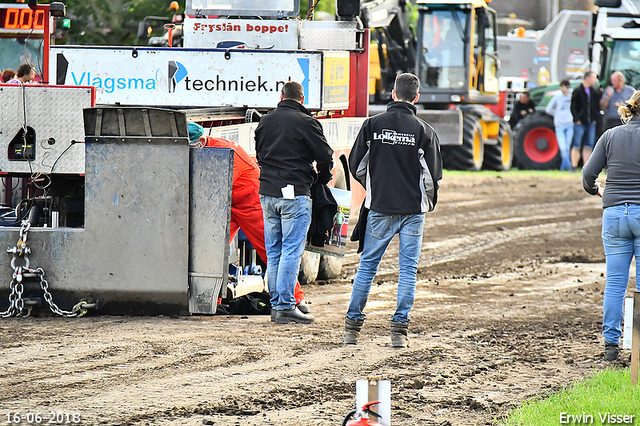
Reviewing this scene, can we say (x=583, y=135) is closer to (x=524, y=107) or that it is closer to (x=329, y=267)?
(x=524, y=107)

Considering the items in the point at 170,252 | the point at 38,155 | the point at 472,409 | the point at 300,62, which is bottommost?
the point at 472,409

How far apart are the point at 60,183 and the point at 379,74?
18175 millimetres

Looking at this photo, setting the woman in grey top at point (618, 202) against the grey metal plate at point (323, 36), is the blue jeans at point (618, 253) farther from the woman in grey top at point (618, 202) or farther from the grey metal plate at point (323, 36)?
the grey metal plate at point (323, 36)

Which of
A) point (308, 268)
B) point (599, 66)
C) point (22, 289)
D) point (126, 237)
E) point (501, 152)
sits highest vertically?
point (599, 66)

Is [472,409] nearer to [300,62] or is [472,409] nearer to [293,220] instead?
[293,220]

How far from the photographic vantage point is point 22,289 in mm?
8367

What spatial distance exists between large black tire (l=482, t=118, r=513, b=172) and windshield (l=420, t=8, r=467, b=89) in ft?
7.19

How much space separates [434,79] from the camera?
81.0ft

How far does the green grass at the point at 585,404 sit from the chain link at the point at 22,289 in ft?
13.1

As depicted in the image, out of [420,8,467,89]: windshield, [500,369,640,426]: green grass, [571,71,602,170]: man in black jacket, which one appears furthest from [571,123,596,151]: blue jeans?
[500,369,640,426]: green grass

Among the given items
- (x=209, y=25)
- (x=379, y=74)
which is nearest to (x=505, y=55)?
(x=379, y=74)

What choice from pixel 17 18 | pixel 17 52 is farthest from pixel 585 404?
pixel 17 18

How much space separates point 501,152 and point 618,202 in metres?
18.6

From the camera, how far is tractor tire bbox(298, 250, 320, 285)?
35.6ft
